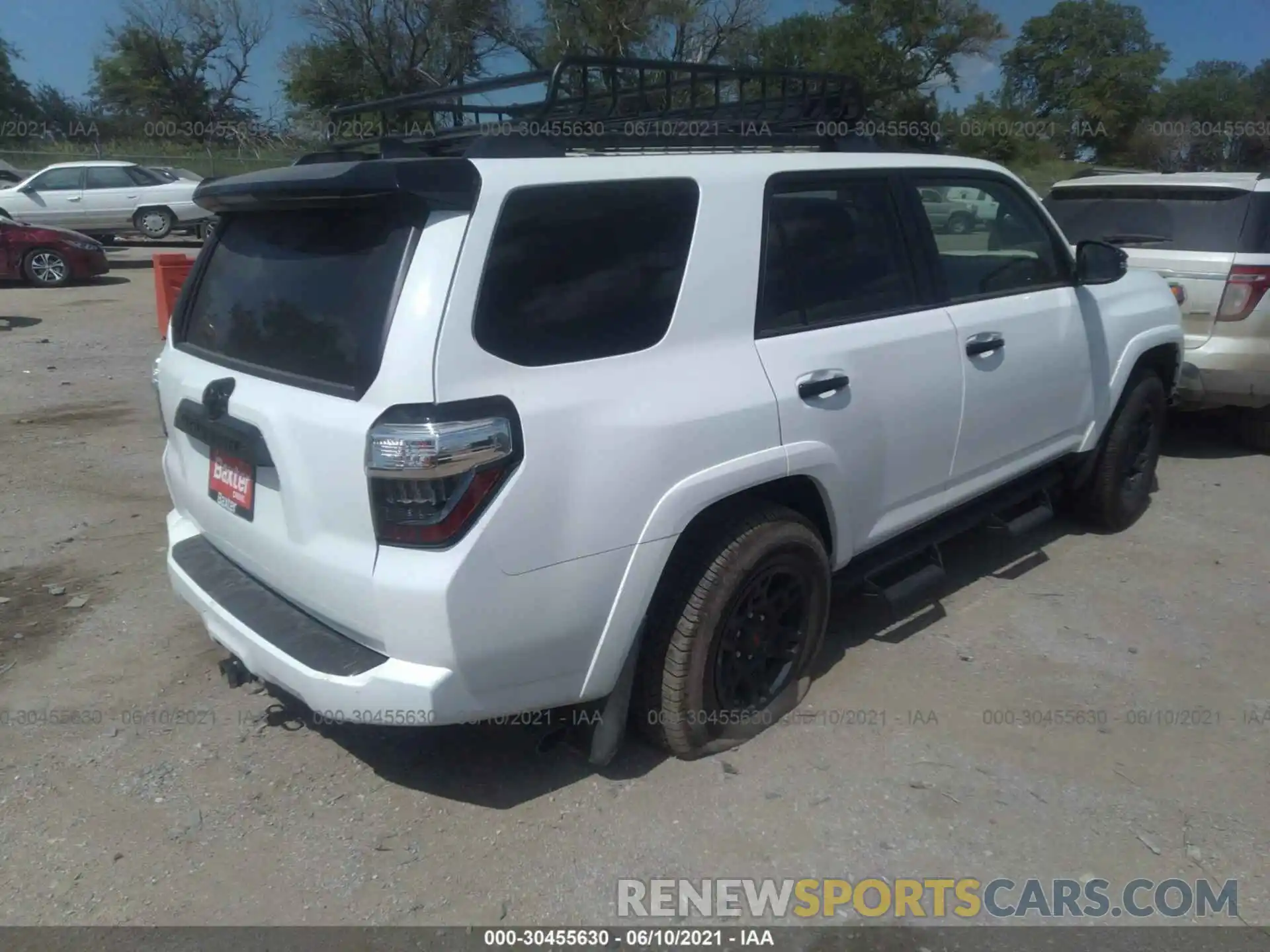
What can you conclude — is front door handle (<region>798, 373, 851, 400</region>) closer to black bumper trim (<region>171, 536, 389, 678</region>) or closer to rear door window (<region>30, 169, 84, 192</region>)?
black bumper trim (<region>171, 536, 389, 678</region>)

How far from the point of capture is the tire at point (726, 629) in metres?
3.18

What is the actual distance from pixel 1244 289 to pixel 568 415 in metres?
5.18

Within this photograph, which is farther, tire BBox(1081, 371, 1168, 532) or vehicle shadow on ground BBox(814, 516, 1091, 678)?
tire BBox(1081, 371, 1168, 532)

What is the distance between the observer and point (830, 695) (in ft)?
12.7

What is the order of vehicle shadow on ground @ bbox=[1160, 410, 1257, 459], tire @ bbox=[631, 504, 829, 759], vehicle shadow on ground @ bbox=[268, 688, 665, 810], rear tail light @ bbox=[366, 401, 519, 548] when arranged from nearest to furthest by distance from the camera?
rear tail light @ bbox=[366, 401, 519, 548] < tire @ bbox=[631, 504, 829, 759] < vehicle shadow on ground @ bbox=[268, 688, 665, 810] < vehicle shadow on ground @ bbox=[1160, 410, 1257, 459]

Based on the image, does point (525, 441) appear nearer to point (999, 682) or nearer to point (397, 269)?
point (397, 269)

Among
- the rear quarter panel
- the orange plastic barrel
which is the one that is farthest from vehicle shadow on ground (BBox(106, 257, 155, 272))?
the rear quarter panel

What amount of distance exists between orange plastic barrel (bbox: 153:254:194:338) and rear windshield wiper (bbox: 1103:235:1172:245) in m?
7.76

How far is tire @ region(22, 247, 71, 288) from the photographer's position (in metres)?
15.5

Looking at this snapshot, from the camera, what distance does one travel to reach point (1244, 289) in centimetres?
620

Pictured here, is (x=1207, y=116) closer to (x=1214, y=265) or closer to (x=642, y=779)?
(x=1214, y=265)

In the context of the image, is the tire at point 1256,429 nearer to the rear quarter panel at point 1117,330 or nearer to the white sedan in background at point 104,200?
the rear quarter panel at point 1117,330

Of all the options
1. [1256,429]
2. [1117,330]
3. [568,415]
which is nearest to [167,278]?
[1117,330]

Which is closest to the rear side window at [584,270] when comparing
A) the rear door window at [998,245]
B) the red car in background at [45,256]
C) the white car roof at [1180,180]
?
the rear door window at [998,245]
